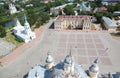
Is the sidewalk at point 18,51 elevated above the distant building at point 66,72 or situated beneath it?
situated beneath

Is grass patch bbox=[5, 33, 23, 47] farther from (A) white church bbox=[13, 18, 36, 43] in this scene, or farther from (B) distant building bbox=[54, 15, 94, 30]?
(B) distant building bbox=[54, 15, 94, 30]

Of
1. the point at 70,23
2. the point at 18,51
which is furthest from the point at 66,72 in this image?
the point at 70,23

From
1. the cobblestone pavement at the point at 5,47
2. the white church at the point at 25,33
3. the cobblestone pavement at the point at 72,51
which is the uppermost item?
the white church at the point at 25,33

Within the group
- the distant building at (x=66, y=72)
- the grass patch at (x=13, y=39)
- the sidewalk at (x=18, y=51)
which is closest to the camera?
the distant building at (x=66, y=72)

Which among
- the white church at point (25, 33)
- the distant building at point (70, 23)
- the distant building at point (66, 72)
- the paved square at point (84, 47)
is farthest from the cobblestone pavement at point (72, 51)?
the distant building at point (66, 72)

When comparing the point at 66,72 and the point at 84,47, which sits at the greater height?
the point at 66,72

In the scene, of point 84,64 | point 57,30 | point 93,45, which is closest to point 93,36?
point 93,45

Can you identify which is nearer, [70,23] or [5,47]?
[5,47]

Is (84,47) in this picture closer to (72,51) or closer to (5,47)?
(72,51)

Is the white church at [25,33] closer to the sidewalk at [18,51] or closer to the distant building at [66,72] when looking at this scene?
the sidewalk at [18,51]

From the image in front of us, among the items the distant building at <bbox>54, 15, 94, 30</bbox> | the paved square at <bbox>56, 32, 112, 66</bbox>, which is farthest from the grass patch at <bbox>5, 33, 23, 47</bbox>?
the distant building at <bbox>54, 15, 94, 30</bbox>

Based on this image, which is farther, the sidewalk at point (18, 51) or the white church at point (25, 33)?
the white church at point (25, 33)
